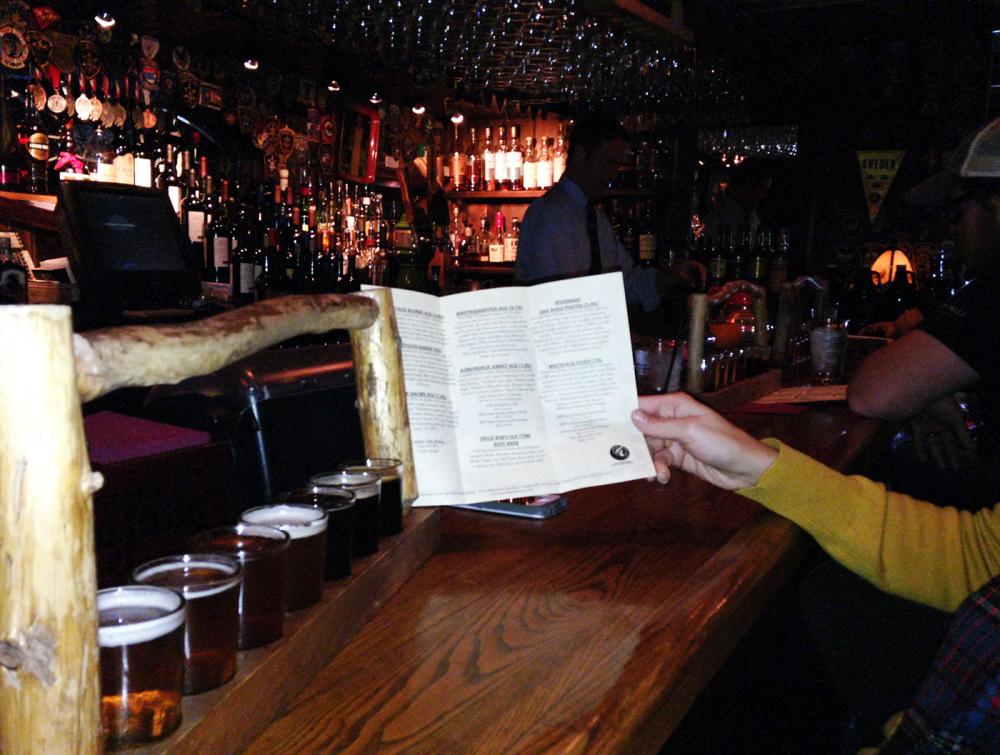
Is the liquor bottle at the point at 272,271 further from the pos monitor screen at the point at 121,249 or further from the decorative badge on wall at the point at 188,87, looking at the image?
the pos monitor screen at the point at 121,249

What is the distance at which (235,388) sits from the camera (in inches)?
53.7

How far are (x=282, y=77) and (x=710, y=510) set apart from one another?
4.07m

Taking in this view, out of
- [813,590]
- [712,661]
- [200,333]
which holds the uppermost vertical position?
[200,333]

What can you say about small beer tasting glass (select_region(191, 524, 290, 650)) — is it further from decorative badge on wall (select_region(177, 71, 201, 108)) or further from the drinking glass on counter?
decorative badge on wall (select_region(177, 71, 201, 108))

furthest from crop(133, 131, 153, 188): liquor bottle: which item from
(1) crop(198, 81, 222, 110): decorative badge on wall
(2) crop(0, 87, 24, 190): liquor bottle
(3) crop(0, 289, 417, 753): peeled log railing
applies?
(3) crop(0, 289, 417, 753): peeled log railing

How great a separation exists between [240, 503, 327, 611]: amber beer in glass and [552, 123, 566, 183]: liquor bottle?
Result: 5.40 m

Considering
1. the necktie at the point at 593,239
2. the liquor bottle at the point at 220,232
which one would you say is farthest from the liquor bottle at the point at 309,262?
the necktie at the point at 593,239

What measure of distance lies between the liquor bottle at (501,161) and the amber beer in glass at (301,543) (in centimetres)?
537

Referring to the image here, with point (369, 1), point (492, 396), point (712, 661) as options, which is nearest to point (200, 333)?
point (492, 396)

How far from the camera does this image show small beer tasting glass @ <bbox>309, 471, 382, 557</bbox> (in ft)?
3.24

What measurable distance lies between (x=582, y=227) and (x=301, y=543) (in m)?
3.45

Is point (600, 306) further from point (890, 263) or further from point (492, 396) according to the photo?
point (890, 263)

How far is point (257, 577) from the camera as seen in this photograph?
78cm

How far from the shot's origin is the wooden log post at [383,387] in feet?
3.60
